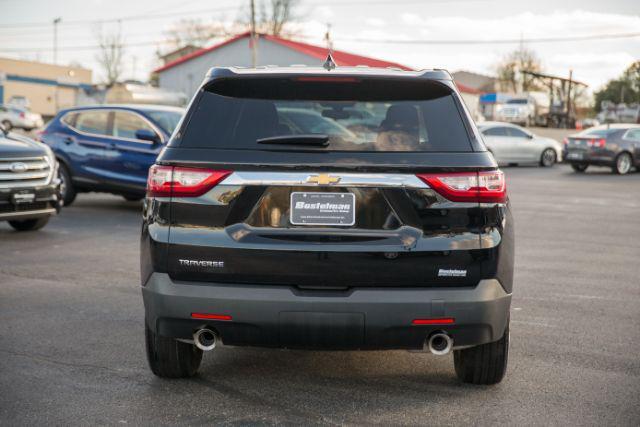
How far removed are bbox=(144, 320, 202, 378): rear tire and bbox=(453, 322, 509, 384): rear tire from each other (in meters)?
1.47

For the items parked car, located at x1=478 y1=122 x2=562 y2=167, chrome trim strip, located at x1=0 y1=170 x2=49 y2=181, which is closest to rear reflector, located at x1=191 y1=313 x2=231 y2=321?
chrome trim strip, located at x1=0 y1=170 x2=49 y2=181

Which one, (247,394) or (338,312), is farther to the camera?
(247,394)

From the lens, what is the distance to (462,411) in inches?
177

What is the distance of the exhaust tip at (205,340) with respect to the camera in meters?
4.38

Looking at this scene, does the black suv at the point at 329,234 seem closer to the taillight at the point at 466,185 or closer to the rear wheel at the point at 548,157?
the taillight at the point at 466,185

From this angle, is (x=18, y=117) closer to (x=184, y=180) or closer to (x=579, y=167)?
(x=579, y=167)

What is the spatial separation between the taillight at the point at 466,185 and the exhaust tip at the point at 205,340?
129 cm

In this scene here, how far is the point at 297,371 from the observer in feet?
17.1

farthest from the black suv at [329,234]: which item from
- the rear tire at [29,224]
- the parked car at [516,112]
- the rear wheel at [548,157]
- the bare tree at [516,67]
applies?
the bare tree at [516,67]

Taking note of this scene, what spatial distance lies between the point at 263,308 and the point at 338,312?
351mm

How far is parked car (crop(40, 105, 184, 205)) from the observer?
13.6m

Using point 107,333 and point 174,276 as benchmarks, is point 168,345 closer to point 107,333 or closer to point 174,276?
point 174,276

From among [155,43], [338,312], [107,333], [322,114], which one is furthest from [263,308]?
[155,43]

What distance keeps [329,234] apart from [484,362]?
4.19ft
